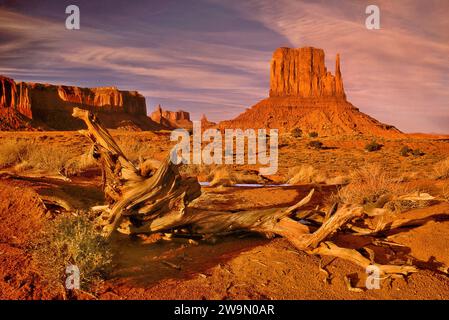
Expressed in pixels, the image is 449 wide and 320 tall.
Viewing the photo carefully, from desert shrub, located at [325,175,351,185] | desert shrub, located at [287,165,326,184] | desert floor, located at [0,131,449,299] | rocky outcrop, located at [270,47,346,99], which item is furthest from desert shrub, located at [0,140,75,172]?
rocky outcrop, located at [270,47,346,99]

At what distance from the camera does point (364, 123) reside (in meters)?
79.2

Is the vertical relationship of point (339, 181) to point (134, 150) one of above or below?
below

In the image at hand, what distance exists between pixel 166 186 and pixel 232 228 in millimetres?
1419

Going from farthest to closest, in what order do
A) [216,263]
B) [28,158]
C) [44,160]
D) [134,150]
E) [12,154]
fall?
1. [134,150]
2. [28,158]
3. [12,154]
4. [44,160]
5. [216,263]

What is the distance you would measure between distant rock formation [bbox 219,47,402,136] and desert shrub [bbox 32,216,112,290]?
2687 inches

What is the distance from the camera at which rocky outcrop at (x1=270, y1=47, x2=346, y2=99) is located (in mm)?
100750

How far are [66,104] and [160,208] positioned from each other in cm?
11366

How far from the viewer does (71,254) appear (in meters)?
4.79
